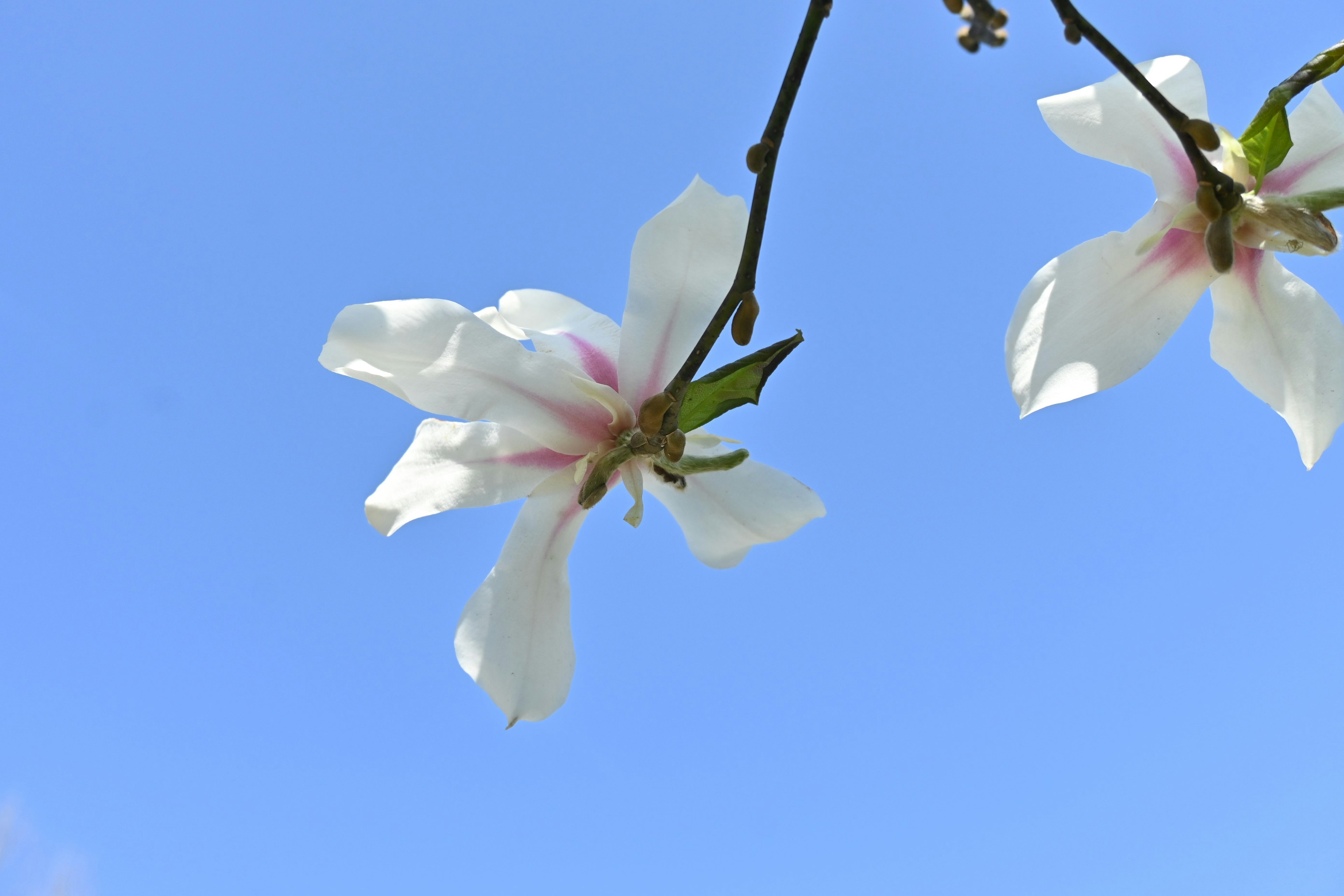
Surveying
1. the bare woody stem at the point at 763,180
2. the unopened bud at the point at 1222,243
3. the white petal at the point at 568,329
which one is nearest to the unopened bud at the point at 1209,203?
the unopened bud at the point at 1222,243

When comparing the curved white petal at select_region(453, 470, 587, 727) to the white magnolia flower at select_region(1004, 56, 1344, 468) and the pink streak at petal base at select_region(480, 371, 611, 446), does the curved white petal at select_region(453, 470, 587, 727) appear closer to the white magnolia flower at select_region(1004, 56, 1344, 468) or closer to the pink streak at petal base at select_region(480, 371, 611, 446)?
the pink streak at petal base at select_region(480, 371, 611, 446)

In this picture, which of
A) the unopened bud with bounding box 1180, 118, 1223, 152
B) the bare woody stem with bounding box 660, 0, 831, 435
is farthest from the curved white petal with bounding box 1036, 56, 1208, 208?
the bare woody stem with bounding box 660, 0, 831, 435

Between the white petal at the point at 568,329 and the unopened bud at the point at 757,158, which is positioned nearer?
the unopened bud at the point at 757,158

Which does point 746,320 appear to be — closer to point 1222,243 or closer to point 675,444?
point 675,444

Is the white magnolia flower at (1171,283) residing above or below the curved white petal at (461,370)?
above

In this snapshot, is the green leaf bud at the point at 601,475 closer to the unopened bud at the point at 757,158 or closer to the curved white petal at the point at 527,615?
the curved white petal at the point at 527,615

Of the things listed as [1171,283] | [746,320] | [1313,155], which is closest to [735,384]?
[746,320]

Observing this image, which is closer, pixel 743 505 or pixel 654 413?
pixel 654 413
